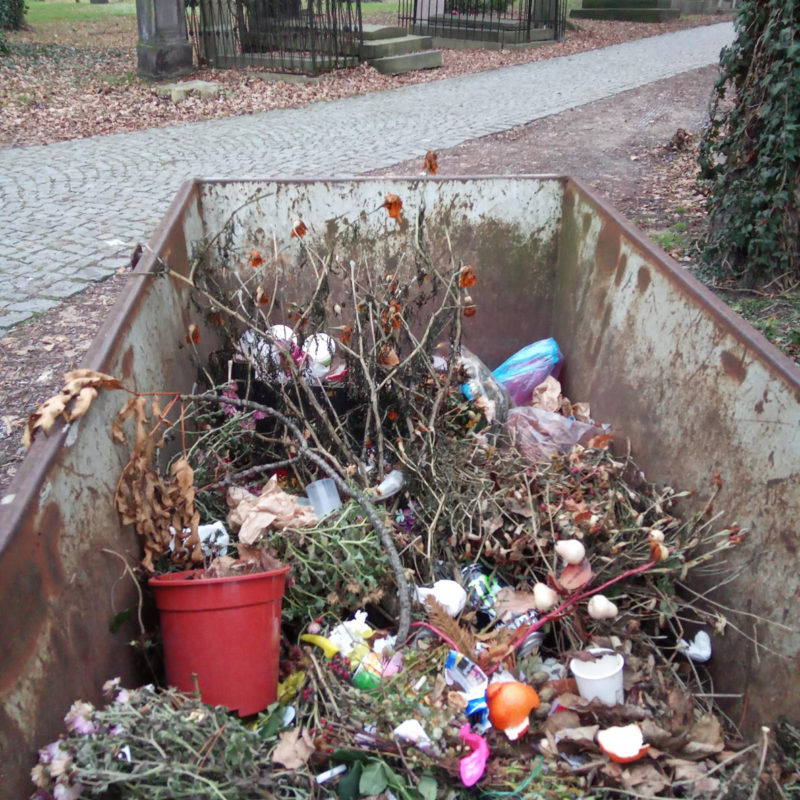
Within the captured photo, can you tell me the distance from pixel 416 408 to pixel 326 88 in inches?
340

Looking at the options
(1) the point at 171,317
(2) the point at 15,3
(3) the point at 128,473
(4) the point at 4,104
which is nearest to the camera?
(3) the point at 128,473

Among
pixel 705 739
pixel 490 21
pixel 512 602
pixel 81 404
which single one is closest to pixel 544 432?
pixel 512 602

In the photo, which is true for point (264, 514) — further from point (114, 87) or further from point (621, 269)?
point (114, 87)

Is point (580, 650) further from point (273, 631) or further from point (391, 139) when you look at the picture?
point (391, 139)

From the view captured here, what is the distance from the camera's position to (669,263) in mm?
2412

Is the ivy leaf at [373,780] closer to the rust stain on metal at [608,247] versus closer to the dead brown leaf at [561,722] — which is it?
the dead brown leaf at [561,722]

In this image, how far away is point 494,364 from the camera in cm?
378

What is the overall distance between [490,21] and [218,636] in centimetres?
1465

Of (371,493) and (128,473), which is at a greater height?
(128,473)

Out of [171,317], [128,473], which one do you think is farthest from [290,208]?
[128,473]

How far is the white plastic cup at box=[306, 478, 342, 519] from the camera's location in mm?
2506

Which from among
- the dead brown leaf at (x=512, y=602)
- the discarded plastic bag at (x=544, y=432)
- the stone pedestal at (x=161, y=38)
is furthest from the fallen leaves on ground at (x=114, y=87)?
the dead brown leaf at (x=512, y=602)

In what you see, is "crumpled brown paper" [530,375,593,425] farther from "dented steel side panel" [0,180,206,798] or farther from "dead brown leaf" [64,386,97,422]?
"dead brown leaf" [64,386,97,422]

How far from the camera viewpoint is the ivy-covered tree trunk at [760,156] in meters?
4.01
